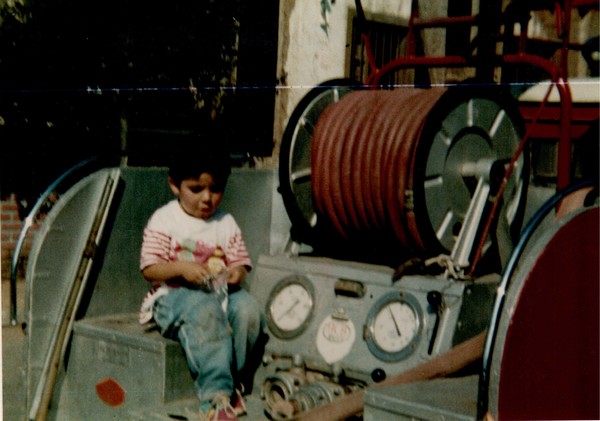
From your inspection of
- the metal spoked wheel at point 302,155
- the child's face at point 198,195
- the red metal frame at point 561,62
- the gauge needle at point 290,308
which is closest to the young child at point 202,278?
the child's face at point 198,195

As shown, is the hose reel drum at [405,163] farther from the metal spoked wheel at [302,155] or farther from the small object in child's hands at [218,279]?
the small object in child's hands at [218,279]

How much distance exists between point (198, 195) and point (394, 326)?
1.06 m

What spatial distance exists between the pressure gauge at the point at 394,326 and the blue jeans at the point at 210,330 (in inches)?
21.4

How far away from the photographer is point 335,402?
2.97 meters

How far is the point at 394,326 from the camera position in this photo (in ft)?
11.5

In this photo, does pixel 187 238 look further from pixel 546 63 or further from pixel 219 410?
pixel 546 63

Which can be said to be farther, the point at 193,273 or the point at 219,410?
the point at 193,273

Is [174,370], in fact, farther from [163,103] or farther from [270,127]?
[163,103]

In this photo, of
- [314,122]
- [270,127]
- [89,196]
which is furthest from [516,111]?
[89,196]

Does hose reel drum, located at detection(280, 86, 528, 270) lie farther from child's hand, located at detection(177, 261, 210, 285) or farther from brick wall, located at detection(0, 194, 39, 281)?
brick wall, located at detection(0, 194, 39, 281)

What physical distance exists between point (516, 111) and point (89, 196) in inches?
77.9

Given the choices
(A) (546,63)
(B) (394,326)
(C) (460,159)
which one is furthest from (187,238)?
(A) (546,63)

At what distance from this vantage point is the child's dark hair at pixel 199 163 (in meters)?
3.82

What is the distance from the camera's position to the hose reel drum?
3.61m
